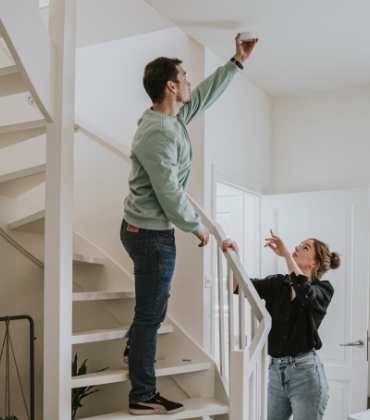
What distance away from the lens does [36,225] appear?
325 centimetres

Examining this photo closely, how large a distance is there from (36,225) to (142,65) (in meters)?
1.35

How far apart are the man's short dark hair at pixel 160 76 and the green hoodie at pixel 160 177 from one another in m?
0.11

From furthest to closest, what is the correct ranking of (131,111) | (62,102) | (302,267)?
(131,111) < (302,267) < (62,102)

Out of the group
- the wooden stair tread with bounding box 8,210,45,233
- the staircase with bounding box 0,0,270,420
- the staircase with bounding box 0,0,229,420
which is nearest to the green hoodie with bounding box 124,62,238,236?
the staircase with bounding box 0,0,270,420

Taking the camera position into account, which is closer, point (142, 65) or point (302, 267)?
point (302, 267)

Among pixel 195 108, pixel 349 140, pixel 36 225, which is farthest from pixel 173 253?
pixel 349 140

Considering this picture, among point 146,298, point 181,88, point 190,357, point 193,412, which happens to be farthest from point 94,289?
point 181,88

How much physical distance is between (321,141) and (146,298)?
2.38m

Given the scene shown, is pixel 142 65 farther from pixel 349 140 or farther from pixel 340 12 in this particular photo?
pixel 349 140

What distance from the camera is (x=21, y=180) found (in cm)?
303

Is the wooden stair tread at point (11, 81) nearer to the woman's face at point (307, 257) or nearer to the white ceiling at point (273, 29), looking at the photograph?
the white ceiling at point (273, 29)

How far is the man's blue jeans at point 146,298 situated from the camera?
254 centimetres

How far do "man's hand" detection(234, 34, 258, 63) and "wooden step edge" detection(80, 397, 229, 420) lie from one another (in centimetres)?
180

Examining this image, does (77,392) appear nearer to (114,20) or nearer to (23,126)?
(23,126)
